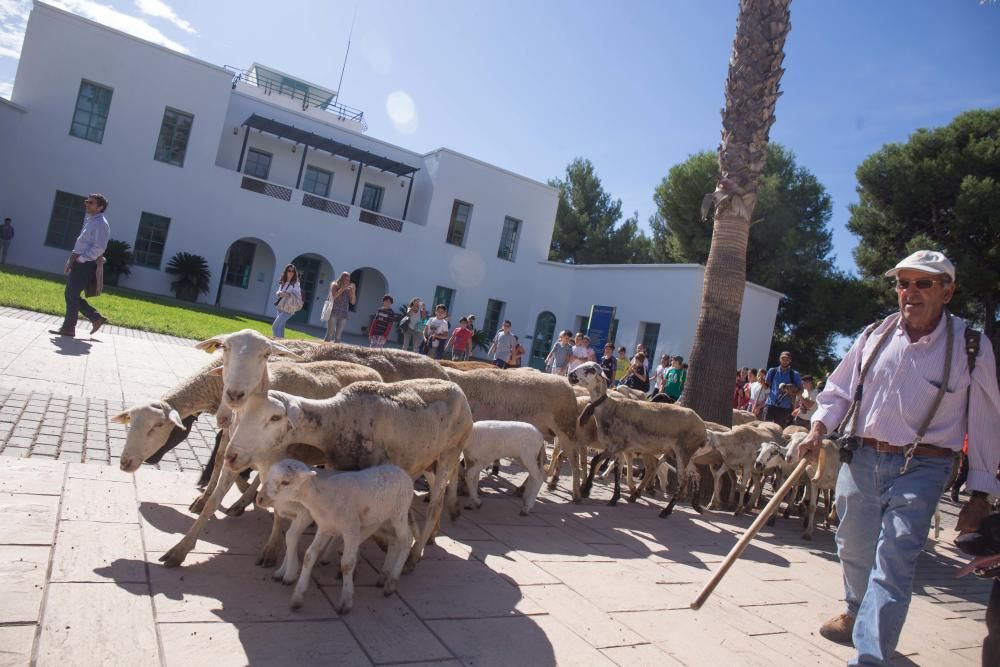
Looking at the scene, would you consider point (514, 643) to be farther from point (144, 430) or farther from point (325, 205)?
point (325, 205)

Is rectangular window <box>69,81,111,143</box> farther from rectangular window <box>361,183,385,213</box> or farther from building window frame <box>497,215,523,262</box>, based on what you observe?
building window frame <box>497,215,523,262</box>

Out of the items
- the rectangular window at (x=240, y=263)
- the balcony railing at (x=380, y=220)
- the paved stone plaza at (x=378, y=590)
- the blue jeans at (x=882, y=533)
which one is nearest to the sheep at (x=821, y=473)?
the paved stone plaza at (x=378, y=590)

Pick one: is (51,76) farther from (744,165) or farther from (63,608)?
(63,608)

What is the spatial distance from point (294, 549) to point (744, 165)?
9.88 meters

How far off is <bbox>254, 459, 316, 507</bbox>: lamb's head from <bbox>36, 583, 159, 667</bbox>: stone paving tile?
751 millimetres

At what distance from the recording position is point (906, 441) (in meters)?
3.73

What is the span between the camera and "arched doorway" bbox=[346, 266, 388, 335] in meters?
31.2

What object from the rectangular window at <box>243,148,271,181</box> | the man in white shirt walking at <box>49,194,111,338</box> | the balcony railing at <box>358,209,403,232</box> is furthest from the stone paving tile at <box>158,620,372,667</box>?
the rectangular window at <box>243,148,271,181</box>

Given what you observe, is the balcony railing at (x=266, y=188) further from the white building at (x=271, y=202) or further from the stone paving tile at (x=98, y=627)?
the stone paving tile at (x=98, y=627)

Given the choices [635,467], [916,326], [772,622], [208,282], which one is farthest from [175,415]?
[208,282]

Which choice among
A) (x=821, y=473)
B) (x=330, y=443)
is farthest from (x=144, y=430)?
(x=821, y=473)

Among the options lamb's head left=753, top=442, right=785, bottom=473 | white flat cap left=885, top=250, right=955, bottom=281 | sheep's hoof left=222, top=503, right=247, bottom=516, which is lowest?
sheep's hoof left=222, top=503, right=247, bottom=516

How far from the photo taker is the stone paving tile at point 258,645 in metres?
2.82

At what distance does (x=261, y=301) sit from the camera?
1140 inches
